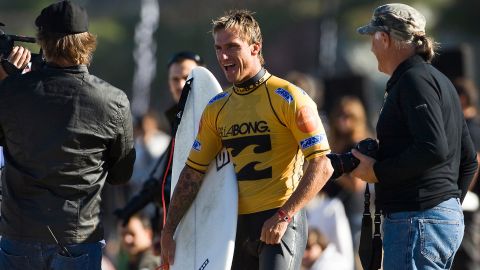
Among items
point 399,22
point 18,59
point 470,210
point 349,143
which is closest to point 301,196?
point 399,22

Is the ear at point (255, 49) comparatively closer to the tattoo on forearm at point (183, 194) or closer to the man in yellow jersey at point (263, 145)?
the man in yellow jersey at point (263, 145)

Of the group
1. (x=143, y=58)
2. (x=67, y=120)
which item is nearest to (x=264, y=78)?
(x=67, y=120)

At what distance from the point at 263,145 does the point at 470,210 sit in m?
3.52

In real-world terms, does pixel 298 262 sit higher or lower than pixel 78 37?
lower

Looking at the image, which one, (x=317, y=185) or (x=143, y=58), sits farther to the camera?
(x=143, y=58)

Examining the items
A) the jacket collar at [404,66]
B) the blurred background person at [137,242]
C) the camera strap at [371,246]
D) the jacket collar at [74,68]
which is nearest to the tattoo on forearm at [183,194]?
the jacket collar at [74,68]

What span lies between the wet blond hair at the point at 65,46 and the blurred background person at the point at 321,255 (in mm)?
3227

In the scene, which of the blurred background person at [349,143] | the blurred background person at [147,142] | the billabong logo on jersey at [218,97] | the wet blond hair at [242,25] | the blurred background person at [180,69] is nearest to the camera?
the wet blond hair at [242,25]

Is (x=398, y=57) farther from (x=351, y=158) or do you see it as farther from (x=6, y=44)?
(x=6, y=44)

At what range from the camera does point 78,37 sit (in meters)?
5.83

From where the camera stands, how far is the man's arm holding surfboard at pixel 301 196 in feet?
18.8

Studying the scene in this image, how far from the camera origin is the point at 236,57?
19.9ft

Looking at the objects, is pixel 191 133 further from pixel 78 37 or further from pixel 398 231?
pixel 398 231

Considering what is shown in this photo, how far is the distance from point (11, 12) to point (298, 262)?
1929cm
